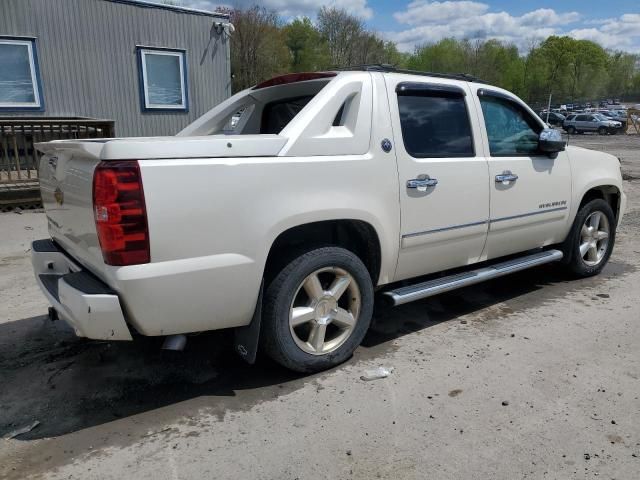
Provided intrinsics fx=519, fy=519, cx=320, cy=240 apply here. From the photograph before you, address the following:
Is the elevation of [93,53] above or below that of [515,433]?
above

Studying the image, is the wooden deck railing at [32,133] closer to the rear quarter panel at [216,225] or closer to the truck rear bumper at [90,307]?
the truck rear bumper at [90,307]

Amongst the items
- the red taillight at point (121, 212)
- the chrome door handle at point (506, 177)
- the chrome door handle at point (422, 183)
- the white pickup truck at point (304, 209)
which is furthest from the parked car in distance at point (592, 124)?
the red taillight at point (121, 212)

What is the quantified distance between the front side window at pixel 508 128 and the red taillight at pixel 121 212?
9.17ft

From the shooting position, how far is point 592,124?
4091 cm

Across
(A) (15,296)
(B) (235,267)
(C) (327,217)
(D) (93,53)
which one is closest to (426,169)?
(C) (327,217)

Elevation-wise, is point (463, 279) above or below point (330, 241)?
below

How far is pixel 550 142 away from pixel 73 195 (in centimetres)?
370

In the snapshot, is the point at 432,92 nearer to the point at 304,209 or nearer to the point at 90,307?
the point at 304,209

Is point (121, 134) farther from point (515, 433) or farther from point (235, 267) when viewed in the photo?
point (515, 433)

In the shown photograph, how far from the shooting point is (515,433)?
273 centimetres

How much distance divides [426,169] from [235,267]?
1.58 m

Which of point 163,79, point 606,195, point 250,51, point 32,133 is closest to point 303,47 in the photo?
point 250,51

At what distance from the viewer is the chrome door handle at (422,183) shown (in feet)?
11.5

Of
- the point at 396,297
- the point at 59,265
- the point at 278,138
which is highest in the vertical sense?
the point at 278,138
